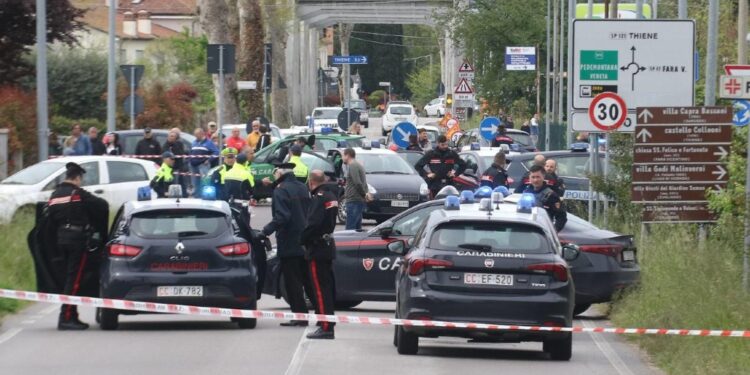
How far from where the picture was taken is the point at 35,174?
2731cm

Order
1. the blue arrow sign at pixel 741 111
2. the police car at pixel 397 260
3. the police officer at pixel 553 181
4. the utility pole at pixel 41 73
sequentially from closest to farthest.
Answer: the police car at pixel 397 260 → the police officer at pixel 553 181 → the blue arrow sign at pixel 741 111 → the utility pole at pixel 41 73

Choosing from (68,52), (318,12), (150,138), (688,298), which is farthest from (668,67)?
(318,12)

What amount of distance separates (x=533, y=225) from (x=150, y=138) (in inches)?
870

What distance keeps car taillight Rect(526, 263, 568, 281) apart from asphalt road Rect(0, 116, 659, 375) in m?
0.82

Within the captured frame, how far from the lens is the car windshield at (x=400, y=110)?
8856 centimetres

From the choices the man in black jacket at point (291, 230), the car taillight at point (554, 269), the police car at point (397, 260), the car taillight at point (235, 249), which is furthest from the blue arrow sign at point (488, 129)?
the car taillight at point (554, 269)

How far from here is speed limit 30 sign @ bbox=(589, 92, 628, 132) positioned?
22.7m

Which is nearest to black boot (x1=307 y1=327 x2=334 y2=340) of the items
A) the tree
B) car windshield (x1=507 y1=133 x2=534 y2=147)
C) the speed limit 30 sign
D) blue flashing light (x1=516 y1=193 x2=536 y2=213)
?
blue flashing light (x1=516 y1=193 x2=536 y2=213)

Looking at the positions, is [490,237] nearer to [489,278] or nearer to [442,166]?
[489,278]

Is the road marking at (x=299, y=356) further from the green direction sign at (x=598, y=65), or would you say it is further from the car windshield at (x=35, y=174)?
the car windshield at (x=35, y=174)

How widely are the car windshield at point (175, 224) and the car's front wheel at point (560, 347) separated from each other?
3885mm

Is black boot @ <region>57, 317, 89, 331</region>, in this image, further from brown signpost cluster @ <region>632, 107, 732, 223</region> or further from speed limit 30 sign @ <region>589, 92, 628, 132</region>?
speed limit 30 sign @ <region>589, 92, 628, 132</region>

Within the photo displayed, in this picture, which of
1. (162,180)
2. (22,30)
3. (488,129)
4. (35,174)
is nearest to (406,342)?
(162,180)

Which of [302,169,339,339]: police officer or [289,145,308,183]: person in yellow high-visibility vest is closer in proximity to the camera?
[302,169,339,339]: police officer
